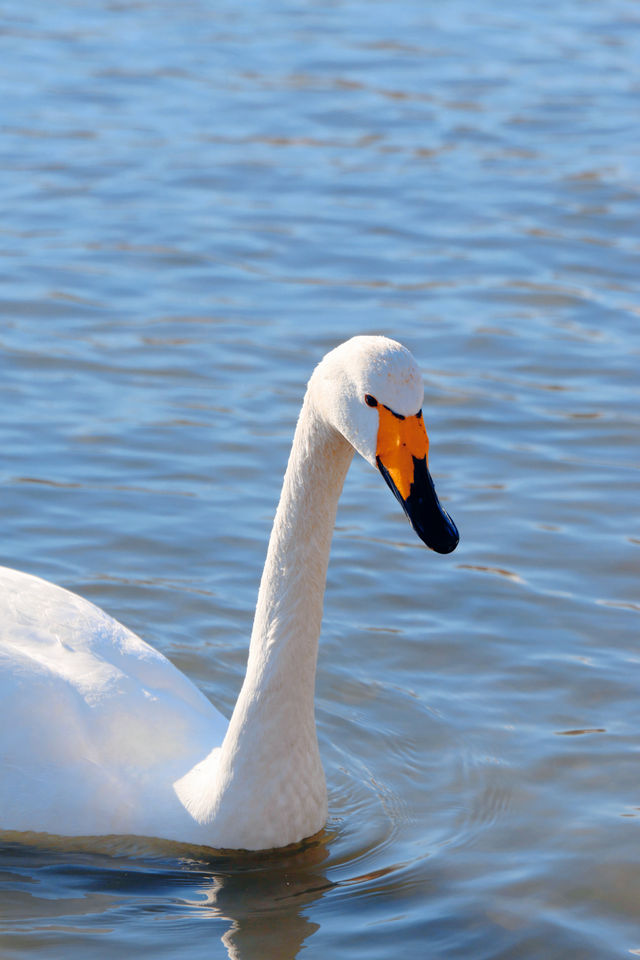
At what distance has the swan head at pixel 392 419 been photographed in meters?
4.68

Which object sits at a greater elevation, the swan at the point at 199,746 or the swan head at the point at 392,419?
the swan head at the point at 392,419

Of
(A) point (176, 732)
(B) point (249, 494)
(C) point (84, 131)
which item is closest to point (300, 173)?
(C) point (84, 131)

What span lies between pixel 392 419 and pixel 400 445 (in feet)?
0.27

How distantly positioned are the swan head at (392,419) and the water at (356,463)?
1.40 m

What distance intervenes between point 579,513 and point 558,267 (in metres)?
3.63

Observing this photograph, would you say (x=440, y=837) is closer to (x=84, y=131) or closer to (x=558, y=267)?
(x=558, y=267)

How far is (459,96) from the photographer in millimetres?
15289

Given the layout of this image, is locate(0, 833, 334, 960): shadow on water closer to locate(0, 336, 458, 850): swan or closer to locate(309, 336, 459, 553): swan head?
locate(0, 336, 458, 850): swan

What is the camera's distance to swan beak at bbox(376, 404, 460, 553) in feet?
15.5

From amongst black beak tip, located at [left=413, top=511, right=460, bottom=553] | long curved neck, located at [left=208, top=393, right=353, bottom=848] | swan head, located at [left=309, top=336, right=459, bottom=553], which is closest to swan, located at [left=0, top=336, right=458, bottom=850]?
long curved neck, located at [left=208, top=393, right=353, bottom=848]

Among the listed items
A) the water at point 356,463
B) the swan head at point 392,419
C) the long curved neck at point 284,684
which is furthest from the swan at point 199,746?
the swan head at point 392,419

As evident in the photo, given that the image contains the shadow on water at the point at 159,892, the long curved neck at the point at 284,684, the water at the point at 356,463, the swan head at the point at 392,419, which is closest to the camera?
the swan head at the point at 392,419

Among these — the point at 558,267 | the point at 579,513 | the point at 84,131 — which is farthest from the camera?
the point at 84,131

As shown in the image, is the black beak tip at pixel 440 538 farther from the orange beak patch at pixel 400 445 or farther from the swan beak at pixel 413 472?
the orange beak patch at pixel 400 445
